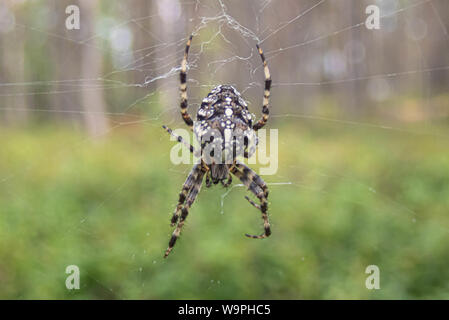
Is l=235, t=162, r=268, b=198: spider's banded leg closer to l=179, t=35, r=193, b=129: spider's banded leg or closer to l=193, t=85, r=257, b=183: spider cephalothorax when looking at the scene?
l=193, t=85, r=257, b=183: spider cephalothorax

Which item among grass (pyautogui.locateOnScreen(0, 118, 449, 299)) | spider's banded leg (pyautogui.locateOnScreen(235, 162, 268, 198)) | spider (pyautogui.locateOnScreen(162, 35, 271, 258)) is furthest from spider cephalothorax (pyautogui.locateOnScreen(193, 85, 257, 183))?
grass (pyautogui.locateOnScreen(0, 118, 449, 299))

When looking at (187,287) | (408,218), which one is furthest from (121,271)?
(408,218)

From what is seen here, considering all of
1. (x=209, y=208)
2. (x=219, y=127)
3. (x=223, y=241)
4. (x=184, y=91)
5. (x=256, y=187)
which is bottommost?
(x=223, y=241)

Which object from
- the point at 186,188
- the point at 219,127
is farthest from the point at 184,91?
the point at 186,188

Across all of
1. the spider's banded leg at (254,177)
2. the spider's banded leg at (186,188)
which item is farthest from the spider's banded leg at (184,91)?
the spider's banded leg at (254,177)

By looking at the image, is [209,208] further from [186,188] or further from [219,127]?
[219,127]
